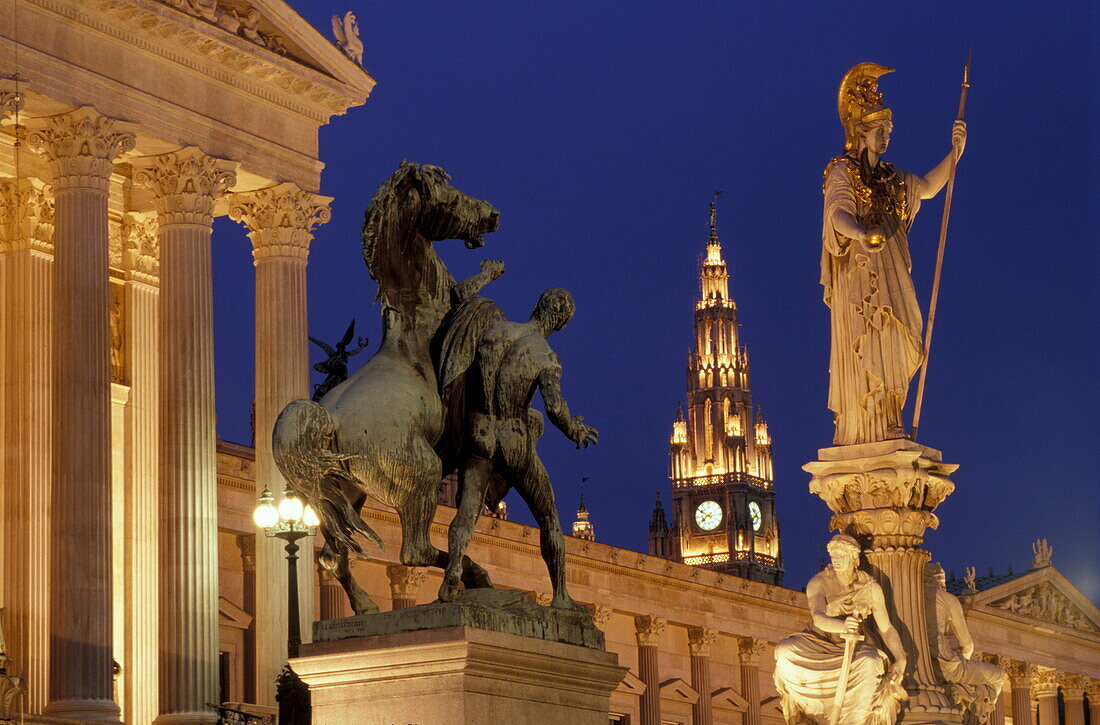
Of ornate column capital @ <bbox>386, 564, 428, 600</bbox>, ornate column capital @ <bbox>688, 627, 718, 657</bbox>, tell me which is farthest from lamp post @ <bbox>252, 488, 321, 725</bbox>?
ornate column capital @ <bbox>688, 627, 718, 657</bbox>

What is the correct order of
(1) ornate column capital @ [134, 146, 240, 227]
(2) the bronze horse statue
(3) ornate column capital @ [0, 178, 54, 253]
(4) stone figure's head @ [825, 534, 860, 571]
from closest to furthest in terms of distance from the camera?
(2) the bronze horse statue < (4) stone figure's head @ [825, 534, 860, 571] < (1) ornate column capital @ [134, 146, 240, 227] < (3) ornate column capital @ [0, 178, 54, 253]

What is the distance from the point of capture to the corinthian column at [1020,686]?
73.3m

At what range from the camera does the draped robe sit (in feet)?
54.7

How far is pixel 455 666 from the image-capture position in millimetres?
9695

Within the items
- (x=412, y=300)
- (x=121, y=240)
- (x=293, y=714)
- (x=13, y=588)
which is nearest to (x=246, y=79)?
(x=121, y=240)

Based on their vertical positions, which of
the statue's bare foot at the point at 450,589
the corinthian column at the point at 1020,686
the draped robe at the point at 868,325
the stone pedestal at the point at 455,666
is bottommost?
the stone pedestal at the point at 455,666

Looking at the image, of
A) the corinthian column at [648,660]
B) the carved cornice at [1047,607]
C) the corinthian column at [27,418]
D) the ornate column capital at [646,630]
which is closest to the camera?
the corinthian column at [27,418]

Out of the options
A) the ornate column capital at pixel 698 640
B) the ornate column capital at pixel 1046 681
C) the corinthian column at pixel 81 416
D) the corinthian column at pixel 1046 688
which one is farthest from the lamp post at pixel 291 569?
the ornate column capital at pixel 1046 681

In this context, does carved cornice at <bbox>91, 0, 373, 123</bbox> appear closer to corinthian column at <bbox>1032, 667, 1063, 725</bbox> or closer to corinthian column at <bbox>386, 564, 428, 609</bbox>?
corinthian column at <bbox>386, 564, 428, 609</bbox>

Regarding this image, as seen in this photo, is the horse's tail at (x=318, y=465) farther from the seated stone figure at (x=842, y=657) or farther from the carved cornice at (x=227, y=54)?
the carved cornice at (x=227, y=54)

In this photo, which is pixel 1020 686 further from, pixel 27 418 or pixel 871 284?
pixel 871 284

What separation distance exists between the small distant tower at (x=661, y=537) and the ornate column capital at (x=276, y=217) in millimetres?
115515

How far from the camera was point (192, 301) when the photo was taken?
111 feet

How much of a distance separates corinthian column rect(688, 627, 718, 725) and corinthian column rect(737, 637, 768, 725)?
220cm
